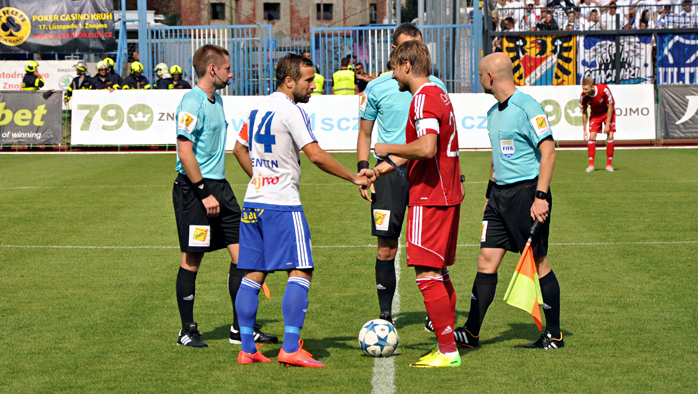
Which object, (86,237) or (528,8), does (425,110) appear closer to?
(86,237)

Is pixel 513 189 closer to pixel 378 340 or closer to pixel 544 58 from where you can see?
pixel 378 340

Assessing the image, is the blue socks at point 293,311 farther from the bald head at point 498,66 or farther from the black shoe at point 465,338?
the bald head at point 498,66

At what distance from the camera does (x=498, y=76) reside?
5.23 m

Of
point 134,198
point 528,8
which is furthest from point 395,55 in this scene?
point 528,8

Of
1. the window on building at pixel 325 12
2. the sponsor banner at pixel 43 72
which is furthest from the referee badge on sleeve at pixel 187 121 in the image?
the window on building at pixel 325 12

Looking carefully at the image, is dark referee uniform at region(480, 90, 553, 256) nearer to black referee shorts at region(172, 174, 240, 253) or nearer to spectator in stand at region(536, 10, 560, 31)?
black referee shorts at region(172, 174, 240, 253)

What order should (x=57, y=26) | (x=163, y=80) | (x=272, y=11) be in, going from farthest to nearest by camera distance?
(x=272, y=11) < (x=57, y=26) < (x=163, y=80)

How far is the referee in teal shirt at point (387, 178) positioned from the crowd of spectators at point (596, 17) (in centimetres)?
2063

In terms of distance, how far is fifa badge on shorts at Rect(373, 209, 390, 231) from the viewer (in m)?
5.85

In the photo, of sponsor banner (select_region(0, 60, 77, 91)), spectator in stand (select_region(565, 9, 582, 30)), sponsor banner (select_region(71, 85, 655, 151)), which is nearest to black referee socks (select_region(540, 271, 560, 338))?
sponsor banner (select_region(71, 85, 655, 151))

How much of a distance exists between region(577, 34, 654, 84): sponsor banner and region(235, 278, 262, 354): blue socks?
22301 millimetres

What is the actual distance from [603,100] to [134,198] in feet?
33.0

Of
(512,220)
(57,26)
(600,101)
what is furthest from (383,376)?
(57,26)

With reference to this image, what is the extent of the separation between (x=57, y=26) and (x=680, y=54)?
23.0 metres
